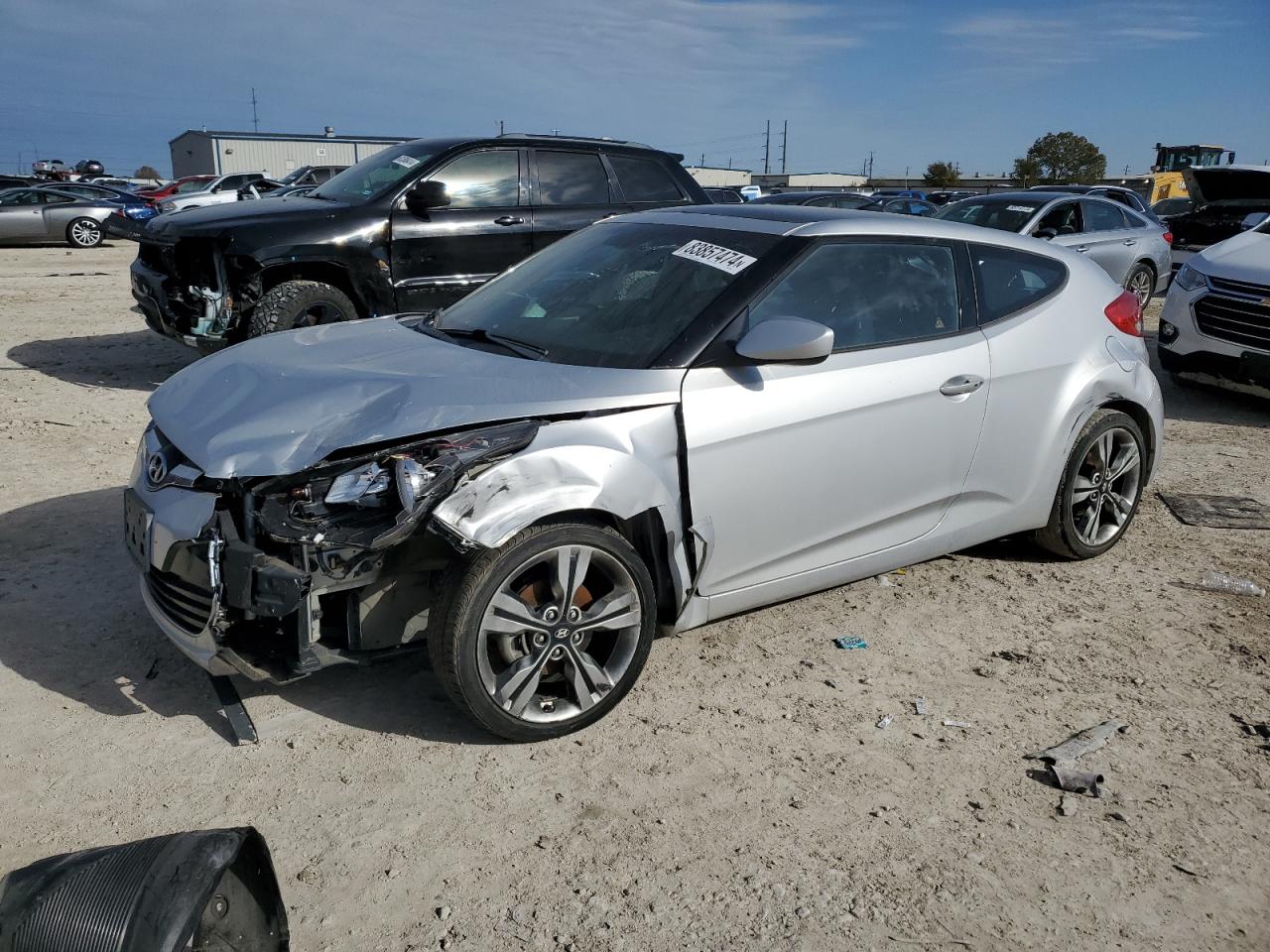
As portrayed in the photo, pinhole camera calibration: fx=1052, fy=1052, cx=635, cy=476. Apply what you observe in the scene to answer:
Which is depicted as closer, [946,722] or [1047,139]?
[946,722]

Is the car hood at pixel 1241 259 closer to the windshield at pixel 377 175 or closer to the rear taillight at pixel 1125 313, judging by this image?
the rear taillight at pixel 1125 313

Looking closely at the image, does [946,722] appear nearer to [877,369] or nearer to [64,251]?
[877,369]

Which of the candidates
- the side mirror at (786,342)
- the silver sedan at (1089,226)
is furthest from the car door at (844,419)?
the silver sedan at (1089,226)

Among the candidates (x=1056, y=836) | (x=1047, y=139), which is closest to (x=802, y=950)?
(x=1056, y=836)

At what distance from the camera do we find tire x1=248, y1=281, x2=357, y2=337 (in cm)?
755

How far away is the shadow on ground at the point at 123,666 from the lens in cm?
358

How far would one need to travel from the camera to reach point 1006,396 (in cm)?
439

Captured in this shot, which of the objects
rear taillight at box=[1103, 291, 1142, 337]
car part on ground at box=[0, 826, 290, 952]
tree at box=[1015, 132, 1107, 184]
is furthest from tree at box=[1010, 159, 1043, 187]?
car part on ground at box=[0, 826, 290, 952]

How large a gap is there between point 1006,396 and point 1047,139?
65848 mm

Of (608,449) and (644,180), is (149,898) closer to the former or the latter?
(608,449)

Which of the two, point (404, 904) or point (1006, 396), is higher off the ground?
point (1006, 396)

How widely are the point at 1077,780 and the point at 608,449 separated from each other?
180 cm

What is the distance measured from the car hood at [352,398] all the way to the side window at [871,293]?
68 cm

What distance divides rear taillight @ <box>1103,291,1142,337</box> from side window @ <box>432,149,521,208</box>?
4.87 m
